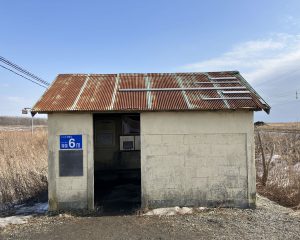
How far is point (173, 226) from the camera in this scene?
7.46m

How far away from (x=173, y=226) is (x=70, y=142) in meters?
3.39

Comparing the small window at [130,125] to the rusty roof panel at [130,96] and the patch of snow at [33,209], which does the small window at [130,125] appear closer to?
the rusty roof panel at [130,96]

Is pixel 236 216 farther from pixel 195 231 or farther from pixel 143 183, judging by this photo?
pixel 143 183

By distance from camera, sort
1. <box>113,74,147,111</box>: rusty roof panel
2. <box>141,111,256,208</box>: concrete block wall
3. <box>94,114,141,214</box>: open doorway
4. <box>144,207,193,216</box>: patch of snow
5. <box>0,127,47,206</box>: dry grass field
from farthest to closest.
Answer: <box>94,114,141,214</box>: open doorway, <box>0,127,47,206</box>: dry grass field, <box>141,111,256,208</box>: concrete block wall, <box>113,74,147,111</box>: rusty roof panel, <box>144,207,193,216</box>: patch of snow

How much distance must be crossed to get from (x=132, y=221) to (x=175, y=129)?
2.54m

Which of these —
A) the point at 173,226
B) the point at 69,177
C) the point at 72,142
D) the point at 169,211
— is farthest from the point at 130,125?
the point at 173,226

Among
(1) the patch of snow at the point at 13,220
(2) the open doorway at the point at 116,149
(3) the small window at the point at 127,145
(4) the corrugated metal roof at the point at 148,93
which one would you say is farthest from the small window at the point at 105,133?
(1) the patch of snow at the point at 13,220

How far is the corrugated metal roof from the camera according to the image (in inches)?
340

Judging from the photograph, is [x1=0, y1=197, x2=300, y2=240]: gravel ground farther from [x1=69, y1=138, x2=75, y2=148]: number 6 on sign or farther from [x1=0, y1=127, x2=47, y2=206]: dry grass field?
[x1=0, y1=127, x2=47, y2=206]: dry grass field

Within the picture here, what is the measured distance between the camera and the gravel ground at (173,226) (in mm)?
6949

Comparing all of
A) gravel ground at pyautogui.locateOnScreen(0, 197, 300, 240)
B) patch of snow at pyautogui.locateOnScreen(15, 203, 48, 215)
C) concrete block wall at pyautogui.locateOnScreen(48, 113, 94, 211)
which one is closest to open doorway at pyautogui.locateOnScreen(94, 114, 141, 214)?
patch of snow at pyautogui.locateOnScreen(15, 203, 48, 215)

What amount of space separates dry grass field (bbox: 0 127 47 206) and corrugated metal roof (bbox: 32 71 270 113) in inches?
151

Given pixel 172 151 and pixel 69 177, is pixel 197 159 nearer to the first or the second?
pixel 172 151

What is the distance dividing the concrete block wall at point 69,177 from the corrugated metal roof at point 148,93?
361 mm
